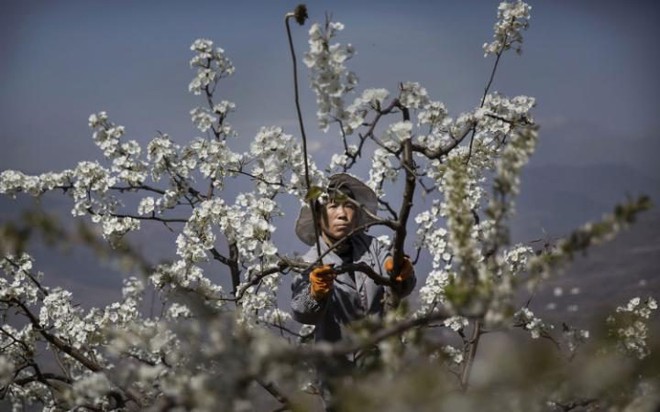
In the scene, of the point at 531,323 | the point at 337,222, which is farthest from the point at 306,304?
the point at 531,323

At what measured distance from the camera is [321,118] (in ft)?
4.98

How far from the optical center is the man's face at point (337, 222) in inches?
95.6

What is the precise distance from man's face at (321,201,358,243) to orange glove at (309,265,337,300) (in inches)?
17.3

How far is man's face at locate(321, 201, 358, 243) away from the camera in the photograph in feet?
7.97

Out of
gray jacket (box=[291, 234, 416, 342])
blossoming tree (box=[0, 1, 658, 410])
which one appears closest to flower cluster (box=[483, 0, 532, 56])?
blossoming tree (box=[0, 1, 658, 410])

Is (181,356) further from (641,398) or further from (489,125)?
(489,125)

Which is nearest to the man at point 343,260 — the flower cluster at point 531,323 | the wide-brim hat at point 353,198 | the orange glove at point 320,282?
the wide-brim hat at point 353,198

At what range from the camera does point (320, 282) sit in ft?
6.45

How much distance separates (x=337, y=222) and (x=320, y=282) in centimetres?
50

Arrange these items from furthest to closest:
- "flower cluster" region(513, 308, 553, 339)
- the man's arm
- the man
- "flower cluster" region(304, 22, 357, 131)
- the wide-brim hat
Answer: "flower cluster" region(513, 308, 553, 339)
the wide-brim hat
the man
the man's arm
"flower cluster" region(304, 22, 357, 131)

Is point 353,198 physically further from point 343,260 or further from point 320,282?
point 320,282

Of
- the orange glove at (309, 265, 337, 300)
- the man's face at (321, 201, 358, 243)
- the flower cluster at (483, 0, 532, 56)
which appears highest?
the flower cluster at (483, 0, 532, 56)

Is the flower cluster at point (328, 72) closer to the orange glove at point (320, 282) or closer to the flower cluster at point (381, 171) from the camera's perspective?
the orange glove at point (320, 282)

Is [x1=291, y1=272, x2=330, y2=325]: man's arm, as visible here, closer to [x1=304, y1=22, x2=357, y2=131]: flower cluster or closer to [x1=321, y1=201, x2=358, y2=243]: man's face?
[x1=321, y1=201, x2=358, y2=243]: man's face
